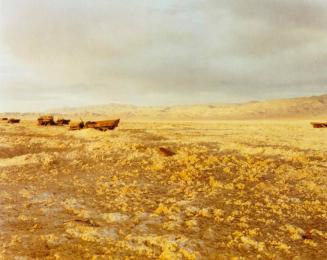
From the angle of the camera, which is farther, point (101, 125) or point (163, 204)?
point (101, 125)

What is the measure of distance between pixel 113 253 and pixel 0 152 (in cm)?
1294

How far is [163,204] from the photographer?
1126 cm

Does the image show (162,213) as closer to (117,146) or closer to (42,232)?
(42,232)

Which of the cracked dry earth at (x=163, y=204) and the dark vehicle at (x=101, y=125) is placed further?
the dark vehicle at (x=101, y=125)

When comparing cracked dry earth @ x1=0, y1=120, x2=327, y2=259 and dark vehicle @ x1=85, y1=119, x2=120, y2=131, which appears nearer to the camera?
cracked dry earth @ x1=0, y1=120, x2=327, y2=259

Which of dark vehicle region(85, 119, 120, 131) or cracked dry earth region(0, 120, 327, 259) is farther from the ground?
dark vehicle region(85, 119, 120, 131)

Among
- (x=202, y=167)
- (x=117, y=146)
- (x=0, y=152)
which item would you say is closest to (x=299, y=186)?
(x=202, y=167)

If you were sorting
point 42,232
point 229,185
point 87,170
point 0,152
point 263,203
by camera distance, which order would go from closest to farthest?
1. point 42,232
2. point 263,203
3. point 229,185
4. point 87,170
5. point 0,152

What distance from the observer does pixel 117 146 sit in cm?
1959

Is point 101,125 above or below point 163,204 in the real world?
above

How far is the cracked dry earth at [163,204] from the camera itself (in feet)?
27.6

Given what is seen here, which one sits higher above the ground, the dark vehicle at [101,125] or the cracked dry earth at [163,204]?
the dark vehicle at [101,125]

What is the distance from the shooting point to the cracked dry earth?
27.6ft

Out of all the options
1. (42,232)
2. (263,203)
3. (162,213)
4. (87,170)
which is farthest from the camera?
(87,170)
